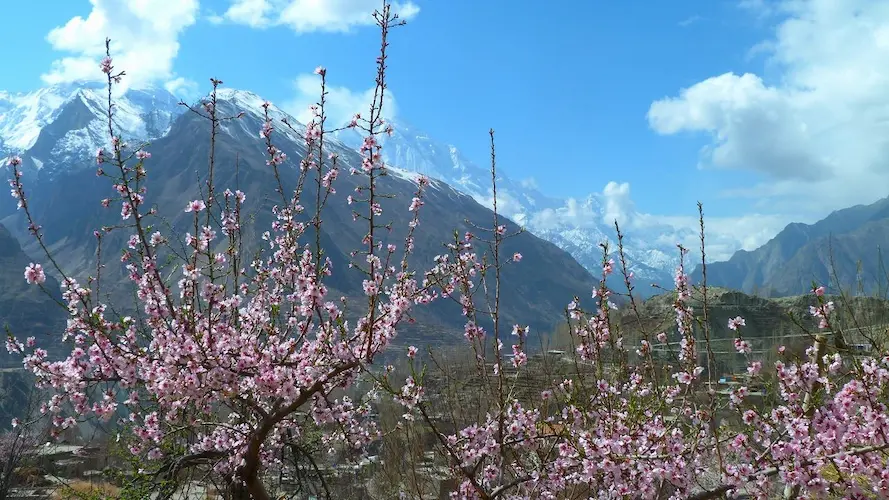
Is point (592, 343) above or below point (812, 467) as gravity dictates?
above

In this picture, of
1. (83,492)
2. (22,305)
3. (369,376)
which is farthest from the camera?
(22,305)

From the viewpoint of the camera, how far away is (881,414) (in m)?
4.38

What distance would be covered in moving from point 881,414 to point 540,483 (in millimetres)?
2624

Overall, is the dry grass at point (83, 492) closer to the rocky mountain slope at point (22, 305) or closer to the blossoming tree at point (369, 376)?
the blossoming tree at point (369, 376)

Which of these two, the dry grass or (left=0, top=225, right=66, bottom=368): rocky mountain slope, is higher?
(left=0, top=225, right=66, bottom=368): rocky mountain slope

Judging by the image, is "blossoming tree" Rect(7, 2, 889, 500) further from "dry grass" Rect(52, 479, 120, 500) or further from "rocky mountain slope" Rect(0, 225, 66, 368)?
"rocky mountain slope" Rect(0, 225, 66, 368)

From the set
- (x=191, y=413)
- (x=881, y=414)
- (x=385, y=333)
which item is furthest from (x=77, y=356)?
(x=881, y=414)

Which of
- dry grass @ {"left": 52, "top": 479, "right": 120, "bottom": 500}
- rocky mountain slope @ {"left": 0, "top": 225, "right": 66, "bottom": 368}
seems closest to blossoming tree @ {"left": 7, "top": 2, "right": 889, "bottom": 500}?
dry grass @ {"left": 52, "top": 479, "right": 120, "bottom": 500}

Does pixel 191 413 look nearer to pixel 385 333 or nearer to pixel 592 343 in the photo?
pixel 385 333

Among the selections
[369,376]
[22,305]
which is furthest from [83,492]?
[22,305]

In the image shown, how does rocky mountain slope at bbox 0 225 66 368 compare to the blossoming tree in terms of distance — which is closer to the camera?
the blossoming tree

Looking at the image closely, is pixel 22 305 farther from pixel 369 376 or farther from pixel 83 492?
pixel 369 376

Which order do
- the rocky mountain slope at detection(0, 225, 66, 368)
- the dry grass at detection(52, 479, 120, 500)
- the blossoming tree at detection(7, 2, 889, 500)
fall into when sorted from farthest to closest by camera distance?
1. the rocky mountain slope at detection(0, 225, 66, 368)
2. the dry grass at detection(52, 479, 120, 500)
3. the blossoming tree at detection(7, 2, 889, 500)

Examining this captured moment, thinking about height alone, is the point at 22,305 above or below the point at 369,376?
above
